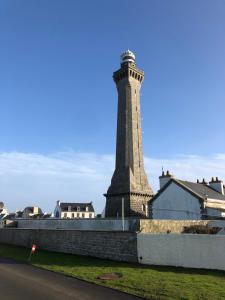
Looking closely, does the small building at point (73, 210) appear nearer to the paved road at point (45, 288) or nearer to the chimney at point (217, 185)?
the chimney at point (217, 185)

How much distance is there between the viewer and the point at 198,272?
51.8ft

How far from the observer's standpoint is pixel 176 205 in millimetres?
33688

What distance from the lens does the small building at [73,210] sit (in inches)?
3773

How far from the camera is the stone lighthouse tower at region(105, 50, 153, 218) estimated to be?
4412 centimetres

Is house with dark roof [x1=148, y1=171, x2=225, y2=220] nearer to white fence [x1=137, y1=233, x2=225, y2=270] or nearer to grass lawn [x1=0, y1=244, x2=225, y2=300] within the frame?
white fence [x1=137, y1=233, x2=225, y2=270]

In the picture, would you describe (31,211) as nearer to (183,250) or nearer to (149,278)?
(183,250)

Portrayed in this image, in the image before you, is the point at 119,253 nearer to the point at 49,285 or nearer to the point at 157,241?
the point at 157,241

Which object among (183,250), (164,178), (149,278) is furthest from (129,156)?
(149,278)

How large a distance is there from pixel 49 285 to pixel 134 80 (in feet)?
141

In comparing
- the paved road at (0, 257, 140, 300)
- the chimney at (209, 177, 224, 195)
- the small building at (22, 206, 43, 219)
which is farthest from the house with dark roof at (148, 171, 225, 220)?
the small building at (22, 206, 43, 219)

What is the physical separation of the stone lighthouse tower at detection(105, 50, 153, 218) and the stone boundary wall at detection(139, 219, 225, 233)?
17297 mm

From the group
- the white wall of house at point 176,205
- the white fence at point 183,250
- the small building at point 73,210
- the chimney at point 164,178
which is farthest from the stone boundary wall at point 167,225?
the small building at point 73,210

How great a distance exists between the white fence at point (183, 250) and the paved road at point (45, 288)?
5.63m

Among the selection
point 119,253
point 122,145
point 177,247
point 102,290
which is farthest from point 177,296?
point 122,145
